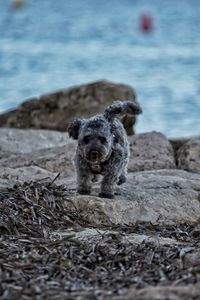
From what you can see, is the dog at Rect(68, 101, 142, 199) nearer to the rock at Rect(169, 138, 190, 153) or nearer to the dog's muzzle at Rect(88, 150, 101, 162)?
the dog's muzzle at Rect(88, 150, 101, 162)

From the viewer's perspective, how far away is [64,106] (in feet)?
49.6

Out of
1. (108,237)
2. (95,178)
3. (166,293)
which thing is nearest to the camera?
(166,293)

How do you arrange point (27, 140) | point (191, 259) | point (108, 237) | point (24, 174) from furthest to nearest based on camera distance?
point (27, 140)
point (24, 174)
point (108, 237)
point (191, 259)

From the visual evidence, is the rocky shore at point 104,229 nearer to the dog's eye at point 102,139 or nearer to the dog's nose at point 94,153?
the dog's nose at point 94,153

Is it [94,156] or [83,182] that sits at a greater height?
[94,156]

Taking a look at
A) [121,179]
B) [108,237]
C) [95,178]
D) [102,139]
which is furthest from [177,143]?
[108,237]

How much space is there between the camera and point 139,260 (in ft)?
20.0

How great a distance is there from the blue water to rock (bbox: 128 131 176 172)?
7.70m

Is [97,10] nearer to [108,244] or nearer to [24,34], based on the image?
[24,34]

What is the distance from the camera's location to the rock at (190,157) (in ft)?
34.4

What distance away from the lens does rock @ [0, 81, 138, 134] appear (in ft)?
49.0

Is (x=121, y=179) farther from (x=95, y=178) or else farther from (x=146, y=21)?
(x=146, y=21)

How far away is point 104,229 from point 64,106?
801 centimetres

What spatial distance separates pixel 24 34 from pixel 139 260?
33.4 metres
